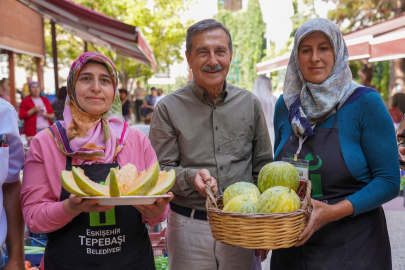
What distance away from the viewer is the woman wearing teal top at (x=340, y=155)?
7.36 feet

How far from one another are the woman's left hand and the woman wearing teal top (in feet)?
2.66

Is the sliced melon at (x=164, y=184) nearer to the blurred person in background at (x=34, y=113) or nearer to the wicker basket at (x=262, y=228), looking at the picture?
the wicker basket at (x=262, y=228)

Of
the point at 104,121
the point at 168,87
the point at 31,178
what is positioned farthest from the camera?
the point at 168,87

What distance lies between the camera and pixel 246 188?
2271mm

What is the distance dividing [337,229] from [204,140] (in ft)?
3.65

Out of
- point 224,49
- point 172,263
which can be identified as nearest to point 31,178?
point 172,263

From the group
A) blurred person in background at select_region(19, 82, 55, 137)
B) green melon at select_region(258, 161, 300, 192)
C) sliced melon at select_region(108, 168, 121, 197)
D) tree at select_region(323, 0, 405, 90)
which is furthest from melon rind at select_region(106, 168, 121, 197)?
tree at select_region(323, 0, 405, 90)

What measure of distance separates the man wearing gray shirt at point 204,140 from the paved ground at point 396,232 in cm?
253

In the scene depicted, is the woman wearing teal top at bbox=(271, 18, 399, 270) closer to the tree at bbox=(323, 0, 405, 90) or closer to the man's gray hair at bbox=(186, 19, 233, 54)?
the man's gray hair at bbox=(186, 19, 233, 54)

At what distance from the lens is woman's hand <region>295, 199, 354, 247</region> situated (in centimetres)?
204

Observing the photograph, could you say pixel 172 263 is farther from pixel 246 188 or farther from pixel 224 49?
pixel 224 49

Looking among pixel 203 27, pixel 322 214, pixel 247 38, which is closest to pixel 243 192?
pixel 322 214

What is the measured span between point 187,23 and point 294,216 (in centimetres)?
2105

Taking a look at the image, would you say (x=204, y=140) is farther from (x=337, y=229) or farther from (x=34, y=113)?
(x=34, y=113)
